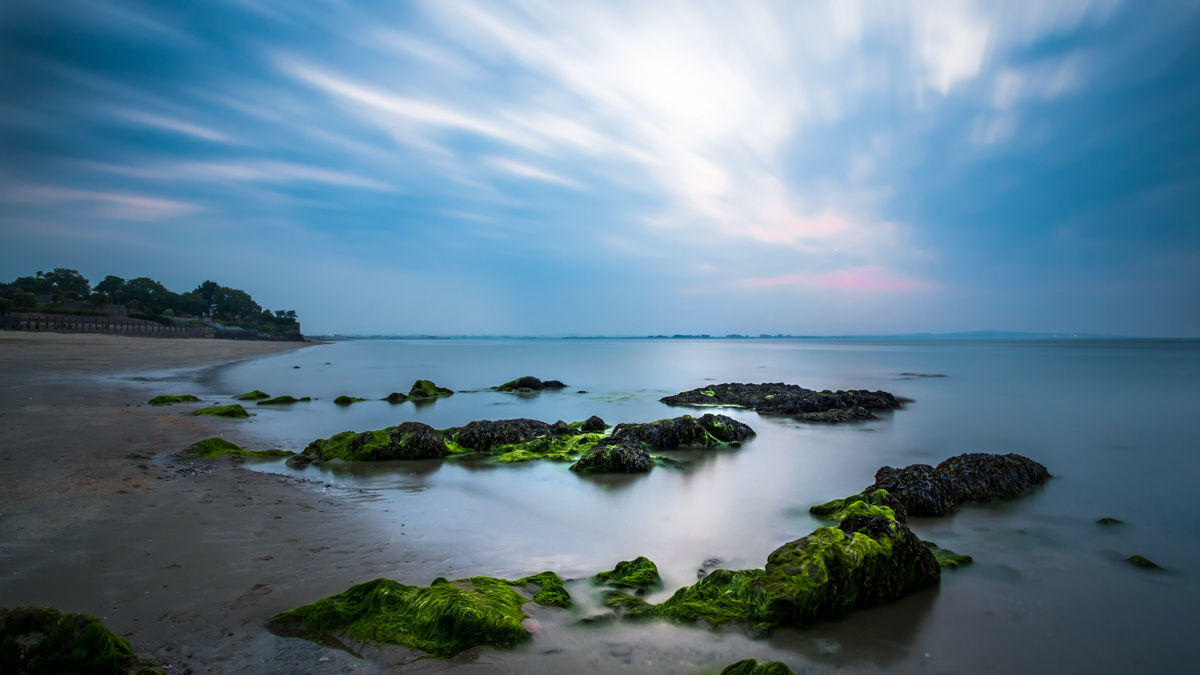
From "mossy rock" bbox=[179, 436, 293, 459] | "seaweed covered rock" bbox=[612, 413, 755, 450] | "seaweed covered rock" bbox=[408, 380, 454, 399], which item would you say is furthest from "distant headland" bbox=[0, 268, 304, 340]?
"seaweed covered rock" bbox=[612, 413, 755, 450]

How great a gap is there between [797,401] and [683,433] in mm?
6463

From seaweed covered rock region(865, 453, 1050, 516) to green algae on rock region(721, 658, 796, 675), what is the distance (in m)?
3.82

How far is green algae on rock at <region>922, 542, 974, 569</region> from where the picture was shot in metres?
4.53

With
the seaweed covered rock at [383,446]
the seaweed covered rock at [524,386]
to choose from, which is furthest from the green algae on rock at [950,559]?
the seaweed covered rock at [524,386]

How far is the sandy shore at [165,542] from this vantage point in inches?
116

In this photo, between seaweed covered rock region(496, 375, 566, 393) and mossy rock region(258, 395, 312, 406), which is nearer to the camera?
mossy rock region(258, 395, 312, 406)

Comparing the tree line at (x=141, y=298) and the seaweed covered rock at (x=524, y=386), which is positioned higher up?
the tree line at (x=141, y=298)

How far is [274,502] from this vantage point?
5.52 metres

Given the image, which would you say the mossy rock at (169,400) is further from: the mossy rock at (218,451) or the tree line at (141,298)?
the tree line at (141,298)

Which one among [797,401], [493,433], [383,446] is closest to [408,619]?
[383,446]

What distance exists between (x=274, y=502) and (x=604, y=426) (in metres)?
6.73

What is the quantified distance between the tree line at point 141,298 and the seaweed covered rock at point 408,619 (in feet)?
198

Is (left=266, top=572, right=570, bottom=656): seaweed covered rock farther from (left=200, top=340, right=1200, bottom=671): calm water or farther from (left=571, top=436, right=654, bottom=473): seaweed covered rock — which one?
(left=571, top=436, right=654, bottom=473): seaweed covered rock

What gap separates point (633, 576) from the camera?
13.4 feet
